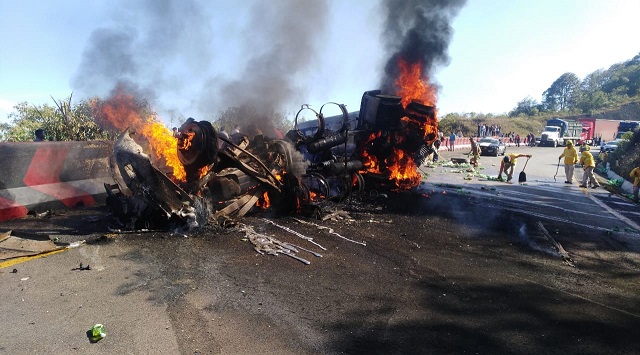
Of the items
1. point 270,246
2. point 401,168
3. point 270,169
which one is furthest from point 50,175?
point 401,168

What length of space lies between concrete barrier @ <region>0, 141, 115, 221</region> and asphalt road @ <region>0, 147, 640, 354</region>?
568mm

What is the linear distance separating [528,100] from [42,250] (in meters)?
103

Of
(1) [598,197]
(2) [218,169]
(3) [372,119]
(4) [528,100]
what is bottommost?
(1) [598,197]

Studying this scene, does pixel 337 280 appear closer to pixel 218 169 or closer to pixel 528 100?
pixel 218 169

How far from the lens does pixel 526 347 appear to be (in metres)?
3.40

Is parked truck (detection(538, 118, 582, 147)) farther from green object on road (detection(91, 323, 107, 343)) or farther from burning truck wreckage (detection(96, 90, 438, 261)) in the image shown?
green object on road (detection(91, 323, 107, 343))

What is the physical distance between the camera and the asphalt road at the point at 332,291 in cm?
338

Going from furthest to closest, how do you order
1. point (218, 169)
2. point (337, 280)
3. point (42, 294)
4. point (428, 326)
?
1. point (218, 169)
2. point (337, 280)
3. point (42, 294)
4. point (428, 326)

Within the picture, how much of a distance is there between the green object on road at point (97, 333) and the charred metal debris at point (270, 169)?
2968mm

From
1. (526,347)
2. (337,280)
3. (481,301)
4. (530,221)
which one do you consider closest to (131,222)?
(337,280)

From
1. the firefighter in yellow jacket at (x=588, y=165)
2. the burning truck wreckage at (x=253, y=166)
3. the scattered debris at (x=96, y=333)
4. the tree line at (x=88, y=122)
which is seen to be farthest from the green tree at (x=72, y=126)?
the firefighter in yellow jacket at (x=588, y=165)

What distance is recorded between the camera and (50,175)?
790cm

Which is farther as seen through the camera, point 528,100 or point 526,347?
point 528,100

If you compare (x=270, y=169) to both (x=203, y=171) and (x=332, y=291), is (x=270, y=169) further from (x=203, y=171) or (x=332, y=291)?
(x=332, y=291)
